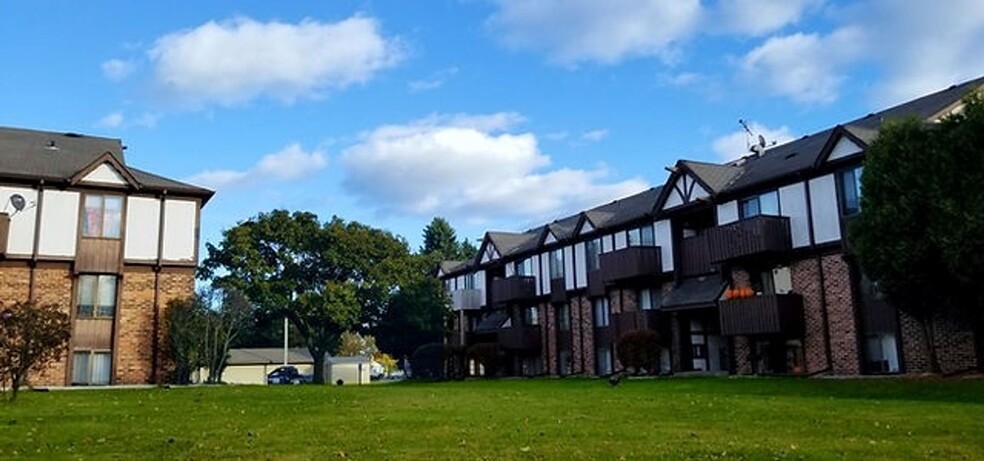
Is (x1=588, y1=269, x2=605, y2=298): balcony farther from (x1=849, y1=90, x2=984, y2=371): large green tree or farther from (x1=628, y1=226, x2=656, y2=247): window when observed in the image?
(x1=849, y1=90, x2=984, y2=371): large green tree

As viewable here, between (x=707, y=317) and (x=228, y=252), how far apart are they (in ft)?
101

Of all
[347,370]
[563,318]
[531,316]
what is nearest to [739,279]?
[563,318]

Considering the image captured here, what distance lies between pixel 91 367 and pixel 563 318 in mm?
21941

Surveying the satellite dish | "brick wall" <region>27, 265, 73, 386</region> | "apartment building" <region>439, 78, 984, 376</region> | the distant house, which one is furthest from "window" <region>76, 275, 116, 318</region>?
the distant house

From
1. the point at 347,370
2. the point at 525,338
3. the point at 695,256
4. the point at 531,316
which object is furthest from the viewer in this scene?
the point at 347,370

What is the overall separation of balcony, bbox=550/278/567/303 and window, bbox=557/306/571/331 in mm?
550

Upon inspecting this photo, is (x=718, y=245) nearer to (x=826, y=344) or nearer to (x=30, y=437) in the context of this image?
(x=826, y=344)

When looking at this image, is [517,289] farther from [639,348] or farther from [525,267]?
[639,348]

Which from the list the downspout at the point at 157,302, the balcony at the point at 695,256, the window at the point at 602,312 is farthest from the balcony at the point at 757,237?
the downspout at the point at 157,302

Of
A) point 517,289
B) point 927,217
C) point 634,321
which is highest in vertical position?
point 517,289

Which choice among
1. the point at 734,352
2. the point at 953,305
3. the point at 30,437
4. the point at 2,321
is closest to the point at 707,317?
the point at 734,352

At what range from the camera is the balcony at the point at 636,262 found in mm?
33969

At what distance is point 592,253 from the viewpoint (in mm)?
39188

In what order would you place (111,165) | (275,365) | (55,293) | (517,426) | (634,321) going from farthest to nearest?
(275,365) < (634,321) < (111,165) < (55,293) < (517,426)
